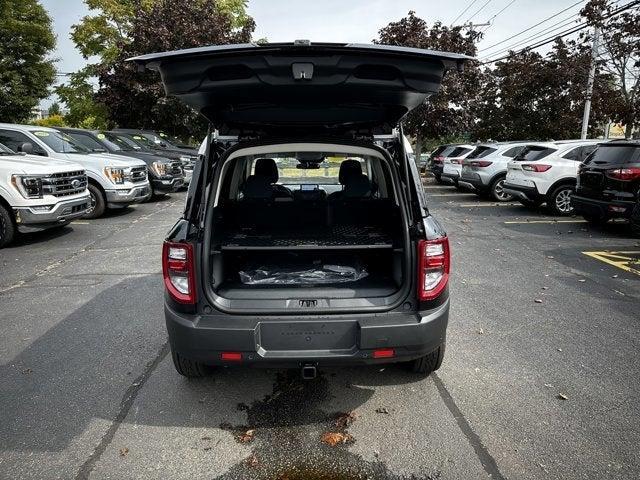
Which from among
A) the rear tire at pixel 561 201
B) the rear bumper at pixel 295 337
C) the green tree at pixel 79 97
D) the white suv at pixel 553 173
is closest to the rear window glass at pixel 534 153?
the white suv at pixel 553 173

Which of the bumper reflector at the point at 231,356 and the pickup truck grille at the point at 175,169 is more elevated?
the pickup truck grille at the point at 175,169

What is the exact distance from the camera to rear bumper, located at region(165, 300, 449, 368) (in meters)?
2.69

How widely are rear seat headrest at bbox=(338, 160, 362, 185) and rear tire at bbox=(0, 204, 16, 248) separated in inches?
234

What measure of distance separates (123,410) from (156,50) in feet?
72.3

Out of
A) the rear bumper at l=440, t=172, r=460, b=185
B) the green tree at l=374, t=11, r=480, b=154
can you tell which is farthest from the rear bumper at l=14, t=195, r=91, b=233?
the green tree at l=374, t=11, r=480, b=154

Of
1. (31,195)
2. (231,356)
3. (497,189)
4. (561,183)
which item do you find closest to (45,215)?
(31,195)

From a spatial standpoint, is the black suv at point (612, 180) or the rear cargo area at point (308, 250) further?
the black suv at point (612, 180)

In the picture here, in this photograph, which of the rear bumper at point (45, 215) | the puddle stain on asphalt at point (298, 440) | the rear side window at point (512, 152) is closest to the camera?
the puddle stain on asphalt at point (298, 440)

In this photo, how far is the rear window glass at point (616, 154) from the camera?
26.3 ft

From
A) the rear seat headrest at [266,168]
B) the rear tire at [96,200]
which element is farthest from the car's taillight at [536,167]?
the rear tire at [96,200]

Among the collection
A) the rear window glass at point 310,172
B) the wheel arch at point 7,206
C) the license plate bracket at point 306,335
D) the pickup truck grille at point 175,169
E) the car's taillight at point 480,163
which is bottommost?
the license plate bracket at point 306,335

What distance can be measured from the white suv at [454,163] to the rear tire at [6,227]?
1321cm

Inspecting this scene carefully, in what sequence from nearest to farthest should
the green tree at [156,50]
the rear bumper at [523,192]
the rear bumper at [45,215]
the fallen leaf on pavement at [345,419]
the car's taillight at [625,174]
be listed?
the fallen leaf on pavement at [345,419] → the rear bumper at [45,215] → the car's taillight at [625,174] → the rear bumper at [523,192] → the green tree at [156,50]

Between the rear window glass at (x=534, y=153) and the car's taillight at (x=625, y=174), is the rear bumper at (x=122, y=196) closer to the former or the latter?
the rear window glass at (x=534, y=153)
